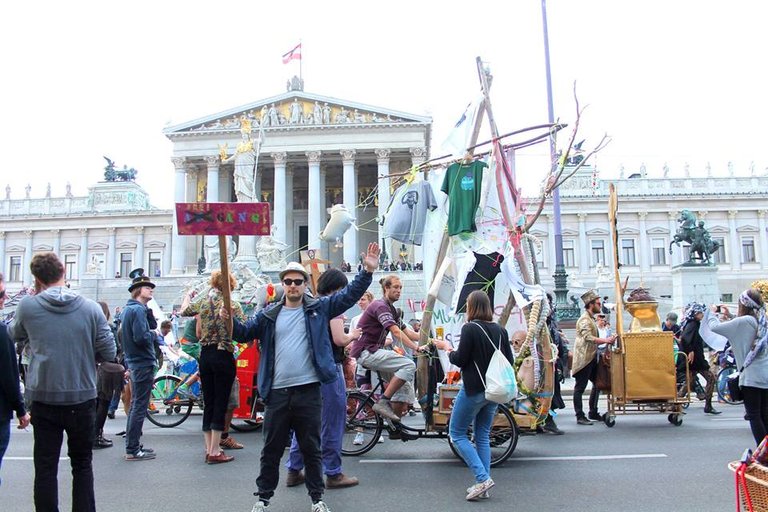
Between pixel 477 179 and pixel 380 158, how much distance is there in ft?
142

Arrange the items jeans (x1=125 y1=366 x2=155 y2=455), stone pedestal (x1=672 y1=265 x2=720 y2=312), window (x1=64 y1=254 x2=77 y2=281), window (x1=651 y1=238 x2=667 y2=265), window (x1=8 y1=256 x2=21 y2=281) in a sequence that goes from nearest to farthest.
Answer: jeans (x1=125 y1=366 x2=155 y2=455) → stone pedestal (x1=672 y1=265 x2=720 y2=312) → window (x1=651 y1=238 x2=667 y2=265) → window (x1=64 y1=254 x2=77 y2=281) → window (x1=8 y1=256 x2=21 y2=281)

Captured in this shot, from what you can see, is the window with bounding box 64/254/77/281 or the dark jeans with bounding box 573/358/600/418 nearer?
the dark jeans with bounding box 573/358/600/418

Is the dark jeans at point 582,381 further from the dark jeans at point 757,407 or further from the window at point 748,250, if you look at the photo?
the window at point 748,250

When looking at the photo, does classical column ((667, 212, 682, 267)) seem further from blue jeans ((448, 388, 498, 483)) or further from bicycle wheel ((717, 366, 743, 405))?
blue jeans ((448, 388, 498, 483))

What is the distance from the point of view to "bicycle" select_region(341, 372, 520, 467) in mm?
7070

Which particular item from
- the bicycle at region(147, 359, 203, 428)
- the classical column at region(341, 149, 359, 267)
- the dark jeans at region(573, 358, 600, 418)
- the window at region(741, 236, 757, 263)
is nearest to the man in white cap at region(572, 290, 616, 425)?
the dark jeans at region(573, 358, 600, 418)

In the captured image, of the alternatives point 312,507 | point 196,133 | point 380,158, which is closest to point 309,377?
point 312,507

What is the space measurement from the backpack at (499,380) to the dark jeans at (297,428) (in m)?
1.44

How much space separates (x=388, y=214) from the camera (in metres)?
9.75

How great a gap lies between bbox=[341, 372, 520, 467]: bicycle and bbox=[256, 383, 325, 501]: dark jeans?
2.21 metres

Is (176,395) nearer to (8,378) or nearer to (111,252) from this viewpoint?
(8,378)

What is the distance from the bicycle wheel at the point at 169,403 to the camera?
10141mm

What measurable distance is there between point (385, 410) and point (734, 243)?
61.6 m

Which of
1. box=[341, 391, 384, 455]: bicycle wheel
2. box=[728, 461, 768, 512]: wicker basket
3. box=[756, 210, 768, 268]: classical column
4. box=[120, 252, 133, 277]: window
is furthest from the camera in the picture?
box=[120, 252, 133, 277]: window
